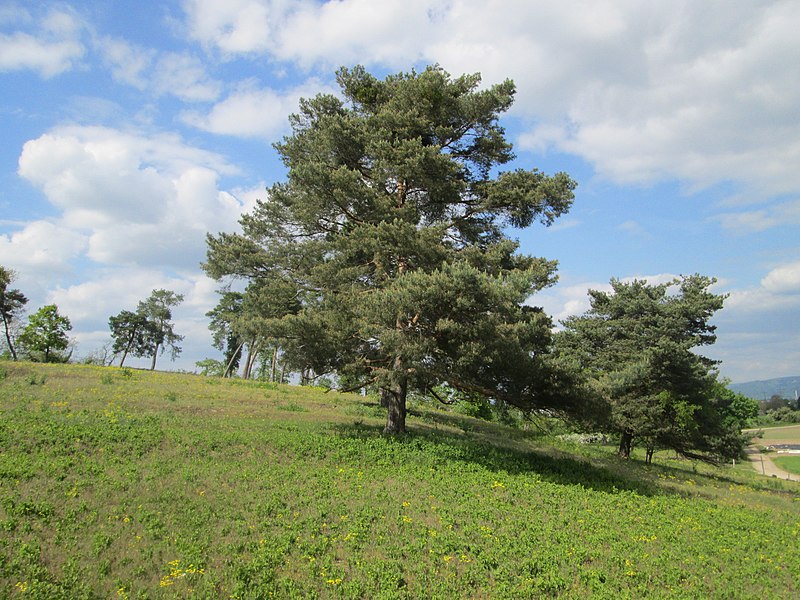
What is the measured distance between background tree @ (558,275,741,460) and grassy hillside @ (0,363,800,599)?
7.06 meters

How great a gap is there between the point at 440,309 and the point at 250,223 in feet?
29.6

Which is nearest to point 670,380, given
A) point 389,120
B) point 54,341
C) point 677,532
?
point 677,532

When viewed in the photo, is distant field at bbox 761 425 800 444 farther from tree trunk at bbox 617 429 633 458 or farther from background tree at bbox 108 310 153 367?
background tree at bbox 108 310 153 367

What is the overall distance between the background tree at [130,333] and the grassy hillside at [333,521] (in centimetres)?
5482

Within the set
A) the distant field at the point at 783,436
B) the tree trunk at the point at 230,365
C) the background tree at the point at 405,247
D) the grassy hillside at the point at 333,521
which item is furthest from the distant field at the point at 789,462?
the tree trunk at the point at 230,365

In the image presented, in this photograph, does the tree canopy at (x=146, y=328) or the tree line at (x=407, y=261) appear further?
the tree canopy at (x=146, y=328)

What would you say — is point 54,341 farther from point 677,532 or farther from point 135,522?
point 677,532

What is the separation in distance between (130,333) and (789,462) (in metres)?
84.1

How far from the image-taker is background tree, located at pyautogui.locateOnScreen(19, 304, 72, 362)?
1848 inches

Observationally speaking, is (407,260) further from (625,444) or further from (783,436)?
(783,436)

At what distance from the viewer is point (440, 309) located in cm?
1277

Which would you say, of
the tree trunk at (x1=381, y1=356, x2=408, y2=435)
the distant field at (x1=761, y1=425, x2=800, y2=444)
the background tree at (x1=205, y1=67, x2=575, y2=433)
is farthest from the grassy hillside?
the distant field at (x1=761, y1=425, x2=800, y2=444)

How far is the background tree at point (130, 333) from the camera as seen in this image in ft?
210

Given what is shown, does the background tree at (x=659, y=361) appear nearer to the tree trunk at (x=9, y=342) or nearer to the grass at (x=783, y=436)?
the tree trunk at (x=9, y=342)
